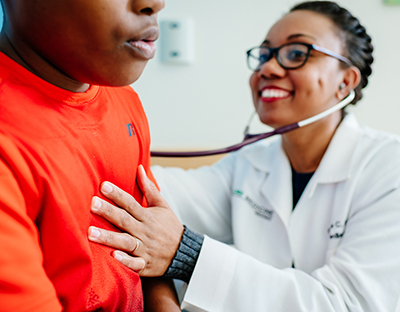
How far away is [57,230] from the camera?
1.46ft

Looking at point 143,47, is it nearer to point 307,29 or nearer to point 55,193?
Result: point 55,193

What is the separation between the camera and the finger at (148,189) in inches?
26.0

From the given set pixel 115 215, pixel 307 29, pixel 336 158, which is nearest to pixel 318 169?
pixel 336 158

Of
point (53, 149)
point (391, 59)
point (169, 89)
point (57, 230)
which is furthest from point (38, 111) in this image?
point (391, 59)

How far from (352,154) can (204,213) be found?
495 millimetres

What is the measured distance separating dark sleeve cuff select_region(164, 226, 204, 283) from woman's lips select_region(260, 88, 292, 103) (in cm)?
50

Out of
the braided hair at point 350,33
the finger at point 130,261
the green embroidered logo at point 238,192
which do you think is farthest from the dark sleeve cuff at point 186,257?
the braided hair at point 350,33

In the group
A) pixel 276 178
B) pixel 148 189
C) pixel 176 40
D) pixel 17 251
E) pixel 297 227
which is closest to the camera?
pixel 17 251

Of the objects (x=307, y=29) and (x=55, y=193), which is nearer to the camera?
(x=55, y=193)

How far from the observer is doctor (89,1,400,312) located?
739 mm

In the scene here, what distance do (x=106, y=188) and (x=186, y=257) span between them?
0.30m

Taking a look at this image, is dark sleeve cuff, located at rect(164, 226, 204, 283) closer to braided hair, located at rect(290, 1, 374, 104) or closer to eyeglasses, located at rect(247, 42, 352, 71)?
eyeglasses, located at rect(247, 42, 352, 71)

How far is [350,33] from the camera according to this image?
1.10 m

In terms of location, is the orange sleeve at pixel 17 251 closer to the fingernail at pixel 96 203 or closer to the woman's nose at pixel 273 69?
the fingernail at pixel 96 203
